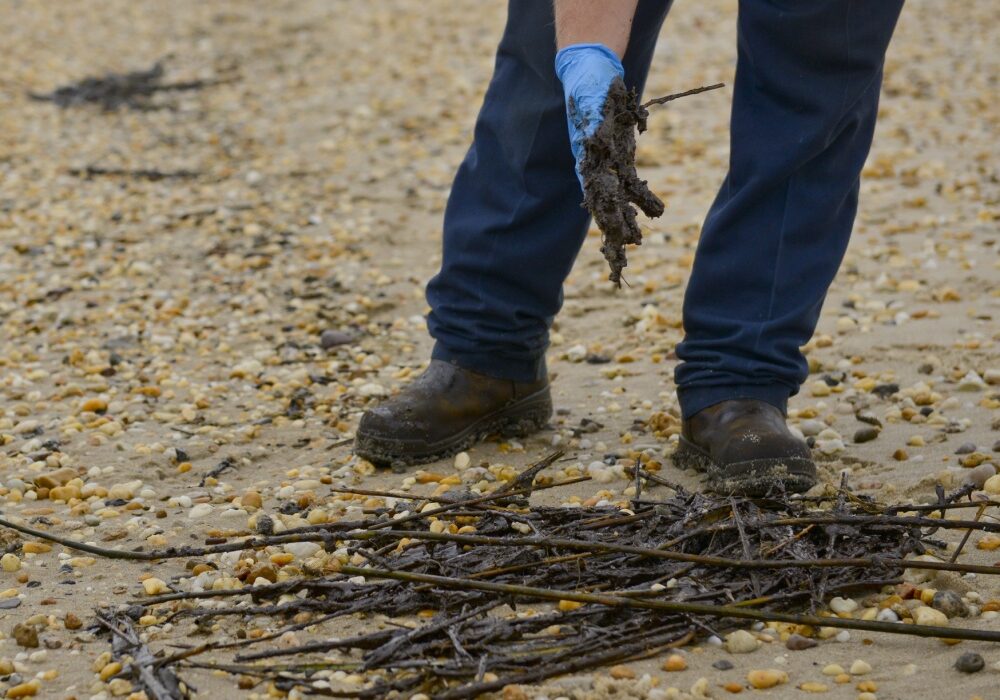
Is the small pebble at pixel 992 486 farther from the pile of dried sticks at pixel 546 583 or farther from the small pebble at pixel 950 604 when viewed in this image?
the small pebble at pixel 950 604

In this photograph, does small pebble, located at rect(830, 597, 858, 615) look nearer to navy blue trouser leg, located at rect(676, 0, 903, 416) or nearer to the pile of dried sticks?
the pile of dried sticks

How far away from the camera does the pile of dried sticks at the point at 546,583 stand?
1906 mm

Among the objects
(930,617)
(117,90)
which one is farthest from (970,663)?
(117,90)

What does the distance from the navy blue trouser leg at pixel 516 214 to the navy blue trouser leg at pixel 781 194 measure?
0.95ft

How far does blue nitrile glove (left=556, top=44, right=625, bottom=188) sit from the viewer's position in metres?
2.28

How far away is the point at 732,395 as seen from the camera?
8.82ft

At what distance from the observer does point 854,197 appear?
107 inches

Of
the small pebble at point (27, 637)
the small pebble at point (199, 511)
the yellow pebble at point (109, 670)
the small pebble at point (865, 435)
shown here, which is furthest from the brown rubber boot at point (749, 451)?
the small pebble at point (27, 637)

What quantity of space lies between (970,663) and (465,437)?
4.54 feet

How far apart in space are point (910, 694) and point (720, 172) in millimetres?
3959

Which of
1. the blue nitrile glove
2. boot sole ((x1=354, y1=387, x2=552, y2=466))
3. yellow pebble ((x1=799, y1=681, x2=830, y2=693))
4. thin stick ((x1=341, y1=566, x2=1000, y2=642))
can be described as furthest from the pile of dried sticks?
the blue nitrile glove

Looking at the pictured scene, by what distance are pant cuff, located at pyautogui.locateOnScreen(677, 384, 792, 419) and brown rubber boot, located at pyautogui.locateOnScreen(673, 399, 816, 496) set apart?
13 millimetres

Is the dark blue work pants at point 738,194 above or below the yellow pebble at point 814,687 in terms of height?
above

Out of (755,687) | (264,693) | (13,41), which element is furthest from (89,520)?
(13,41)
